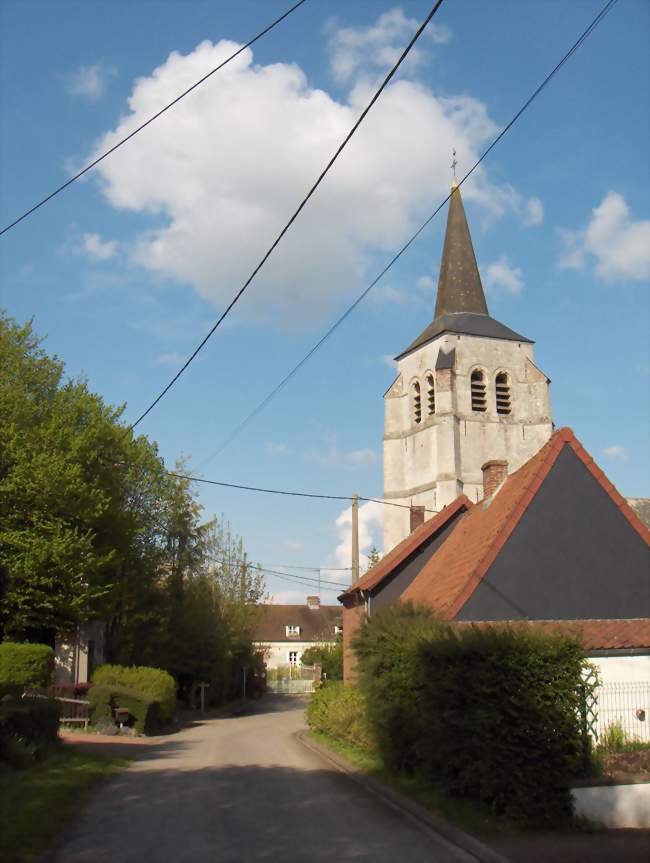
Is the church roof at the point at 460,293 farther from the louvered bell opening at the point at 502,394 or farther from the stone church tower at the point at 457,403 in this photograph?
the louvered bell opening at the point at 502,394

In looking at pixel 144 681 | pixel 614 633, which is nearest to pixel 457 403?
pixel 144 681

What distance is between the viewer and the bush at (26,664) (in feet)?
76.8

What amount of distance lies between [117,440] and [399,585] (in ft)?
→ 42.0

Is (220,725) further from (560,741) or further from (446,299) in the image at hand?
(446,299)

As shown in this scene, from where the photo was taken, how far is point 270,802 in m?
12.2

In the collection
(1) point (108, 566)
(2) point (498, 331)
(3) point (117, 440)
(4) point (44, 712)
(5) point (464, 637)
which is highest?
(2) point (498, 331)

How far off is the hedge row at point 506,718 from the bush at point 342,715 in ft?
16.2

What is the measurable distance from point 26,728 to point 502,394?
43.8 metres

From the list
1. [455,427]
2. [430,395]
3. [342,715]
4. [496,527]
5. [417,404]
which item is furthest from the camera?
[417,404]

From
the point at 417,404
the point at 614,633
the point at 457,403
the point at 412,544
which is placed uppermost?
the point at 417,404

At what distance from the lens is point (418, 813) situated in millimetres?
11305

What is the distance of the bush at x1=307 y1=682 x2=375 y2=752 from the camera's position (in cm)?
1775

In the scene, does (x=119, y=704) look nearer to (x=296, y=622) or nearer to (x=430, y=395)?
(x=430, y=395)

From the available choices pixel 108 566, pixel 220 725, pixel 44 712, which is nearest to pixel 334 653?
pixel 220 725
